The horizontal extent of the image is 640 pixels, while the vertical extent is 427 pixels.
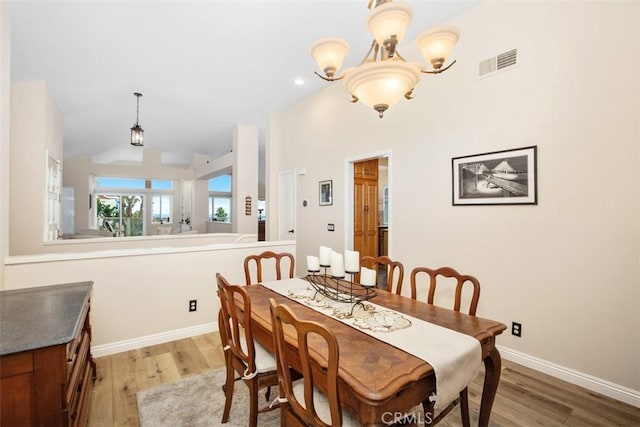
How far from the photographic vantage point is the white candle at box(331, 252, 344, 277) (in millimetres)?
1948

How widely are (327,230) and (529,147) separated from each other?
2.82m

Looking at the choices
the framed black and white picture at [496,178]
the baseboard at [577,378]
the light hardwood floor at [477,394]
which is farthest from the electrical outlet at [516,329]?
the framed black and white picture at [496,178]

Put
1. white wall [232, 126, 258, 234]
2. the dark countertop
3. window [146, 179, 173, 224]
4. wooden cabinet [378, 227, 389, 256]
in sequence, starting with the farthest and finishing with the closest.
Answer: window [146, 179, 173, 224]
wooden cabinet [378, 227, 389, 256]
white wall [232, 126, 258, 234]
the dark countertop

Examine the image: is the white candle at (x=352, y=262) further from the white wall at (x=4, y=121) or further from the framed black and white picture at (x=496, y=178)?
the white wall at (x=4, y=121)

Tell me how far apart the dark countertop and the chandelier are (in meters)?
1.74

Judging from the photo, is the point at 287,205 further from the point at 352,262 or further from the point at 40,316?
the point at 40,316

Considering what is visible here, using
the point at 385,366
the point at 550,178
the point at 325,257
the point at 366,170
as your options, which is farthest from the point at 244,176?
the point at 385,366

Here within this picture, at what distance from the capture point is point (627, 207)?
6.63ft

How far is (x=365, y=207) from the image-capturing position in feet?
15.3

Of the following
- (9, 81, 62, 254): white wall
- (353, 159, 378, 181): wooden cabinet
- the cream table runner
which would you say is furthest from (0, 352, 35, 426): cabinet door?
(353, 159, 378, 181): wooden cabinet

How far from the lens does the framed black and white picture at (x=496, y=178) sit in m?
2.47

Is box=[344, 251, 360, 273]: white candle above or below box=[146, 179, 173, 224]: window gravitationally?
below

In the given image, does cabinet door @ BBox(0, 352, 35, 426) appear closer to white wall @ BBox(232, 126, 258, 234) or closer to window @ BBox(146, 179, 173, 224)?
white wall @ BBox(232, 126, 258, 234)

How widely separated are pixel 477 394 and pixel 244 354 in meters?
1.68
